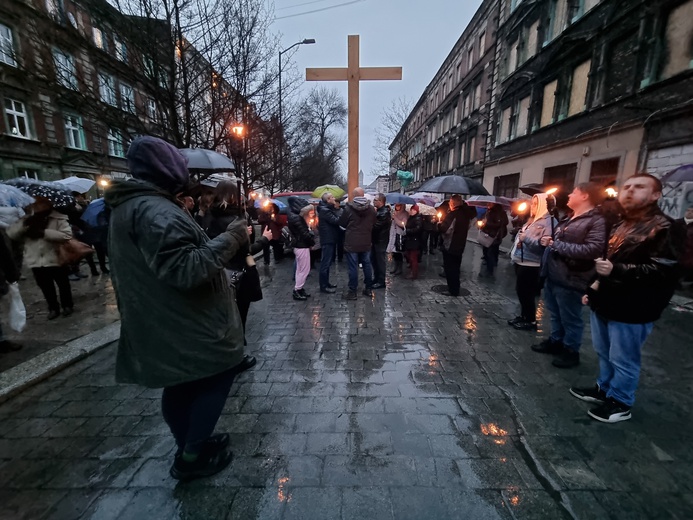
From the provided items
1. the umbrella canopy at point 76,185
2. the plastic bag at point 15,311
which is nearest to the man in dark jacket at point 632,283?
the plastic bag at point 15,311

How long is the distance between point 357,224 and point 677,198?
7.32m

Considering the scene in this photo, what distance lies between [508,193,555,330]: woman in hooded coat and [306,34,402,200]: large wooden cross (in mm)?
3501

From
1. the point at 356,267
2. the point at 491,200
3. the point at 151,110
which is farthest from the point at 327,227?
the point at 151,110

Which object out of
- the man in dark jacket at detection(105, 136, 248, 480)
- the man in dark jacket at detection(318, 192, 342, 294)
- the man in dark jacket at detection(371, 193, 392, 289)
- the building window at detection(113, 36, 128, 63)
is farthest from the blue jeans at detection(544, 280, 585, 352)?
the building window at detection(113, 36, 128, 63)

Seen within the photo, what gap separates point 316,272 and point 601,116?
10.6 meters

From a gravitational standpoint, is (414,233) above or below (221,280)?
below

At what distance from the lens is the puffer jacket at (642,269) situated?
88.0 inches

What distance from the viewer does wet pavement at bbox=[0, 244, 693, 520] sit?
73.6 inches

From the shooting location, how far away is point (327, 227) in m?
6.15

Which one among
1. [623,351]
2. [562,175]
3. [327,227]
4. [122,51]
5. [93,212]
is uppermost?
[122,51]

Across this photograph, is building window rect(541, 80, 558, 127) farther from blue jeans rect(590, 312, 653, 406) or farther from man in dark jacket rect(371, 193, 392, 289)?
blue jeans rect(590, 312, 653, 406)

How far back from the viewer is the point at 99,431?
98.5 inches

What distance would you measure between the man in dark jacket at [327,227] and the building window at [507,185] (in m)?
12.7

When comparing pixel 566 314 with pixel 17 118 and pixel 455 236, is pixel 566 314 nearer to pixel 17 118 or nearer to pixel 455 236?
pixel 455 236
